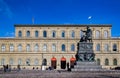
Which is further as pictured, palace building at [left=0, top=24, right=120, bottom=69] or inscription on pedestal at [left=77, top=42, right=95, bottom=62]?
palace building at [left=0, top=24, right=120, bottom=69]

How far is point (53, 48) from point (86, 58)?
42.1 m

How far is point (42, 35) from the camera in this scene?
82625mm

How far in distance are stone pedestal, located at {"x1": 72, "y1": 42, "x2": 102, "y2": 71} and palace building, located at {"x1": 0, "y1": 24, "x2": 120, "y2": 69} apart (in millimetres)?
41100

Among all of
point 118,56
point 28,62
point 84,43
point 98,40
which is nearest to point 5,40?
point 28,62

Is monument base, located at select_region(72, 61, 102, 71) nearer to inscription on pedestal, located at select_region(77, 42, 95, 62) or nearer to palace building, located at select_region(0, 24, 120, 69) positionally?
inscription on pedestal, located at select_region(77, 42, 95, 62)

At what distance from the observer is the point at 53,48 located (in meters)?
82.0

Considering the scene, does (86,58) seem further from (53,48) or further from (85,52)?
(53,48)

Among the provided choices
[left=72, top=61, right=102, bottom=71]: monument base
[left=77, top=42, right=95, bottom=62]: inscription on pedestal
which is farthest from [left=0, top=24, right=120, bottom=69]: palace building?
[left=72, top=61, right=102, bottom=71]: monument base

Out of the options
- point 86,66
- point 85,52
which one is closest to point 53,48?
point 85,52

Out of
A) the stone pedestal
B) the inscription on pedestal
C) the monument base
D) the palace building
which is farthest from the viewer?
the palace building

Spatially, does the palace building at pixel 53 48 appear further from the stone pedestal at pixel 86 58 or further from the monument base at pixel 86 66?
the monument base at pixel 86 66

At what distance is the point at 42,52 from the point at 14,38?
844 centimetres

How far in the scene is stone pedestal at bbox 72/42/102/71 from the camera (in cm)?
3934

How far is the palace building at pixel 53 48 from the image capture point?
268 feet
